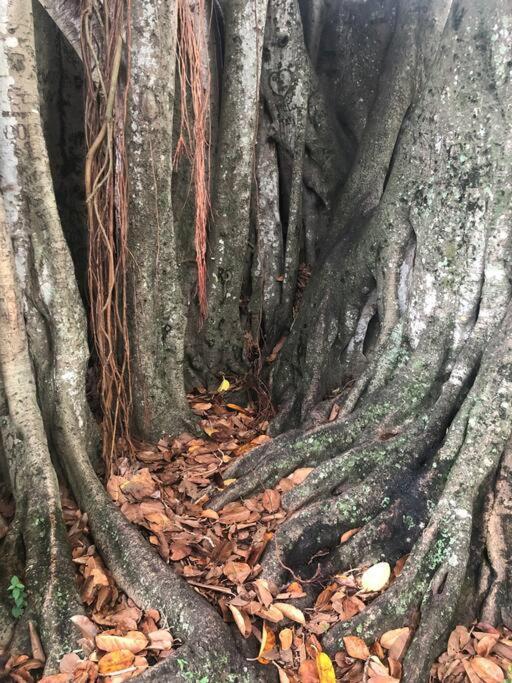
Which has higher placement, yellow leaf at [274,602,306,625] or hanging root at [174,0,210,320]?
hanging root at [174,0,210,320]

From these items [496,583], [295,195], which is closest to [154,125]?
[295,195]

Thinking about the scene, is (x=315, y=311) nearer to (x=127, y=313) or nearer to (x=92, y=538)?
(x=127, y=313)

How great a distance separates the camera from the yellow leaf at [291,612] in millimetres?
2209

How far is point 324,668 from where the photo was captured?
2.06 metres

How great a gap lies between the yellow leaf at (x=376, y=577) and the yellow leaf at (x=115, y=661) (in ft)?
3.15

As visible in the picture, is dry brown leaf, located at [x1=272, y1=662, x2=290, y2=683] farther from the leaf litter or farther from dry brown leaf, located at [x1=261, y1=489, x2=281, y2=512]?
dry brown leaf, located at [x1=261, y1=489, x2=281, y2=512]

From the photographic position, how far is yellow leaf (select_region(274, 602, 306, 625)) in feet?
7.25

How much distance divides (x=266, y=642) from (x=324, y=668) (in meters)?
0.23

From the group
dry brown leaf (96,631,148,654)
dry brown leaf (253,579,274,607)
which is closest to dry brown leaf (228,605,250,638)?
dry brown leaf (253,579,274,607)

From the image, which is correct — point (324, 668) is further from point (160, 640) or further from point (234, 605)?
point (160, 640)

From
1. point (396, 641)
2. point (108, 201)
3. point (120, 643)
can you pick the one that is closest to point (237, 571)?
point (120, 643)

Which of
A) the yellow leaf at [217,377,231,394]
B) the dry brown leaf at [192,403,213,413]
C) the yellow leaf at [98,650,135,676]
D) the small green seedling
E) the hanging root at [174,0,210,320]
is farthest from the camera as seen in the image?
the yellow leaf at [217,377,231,394]

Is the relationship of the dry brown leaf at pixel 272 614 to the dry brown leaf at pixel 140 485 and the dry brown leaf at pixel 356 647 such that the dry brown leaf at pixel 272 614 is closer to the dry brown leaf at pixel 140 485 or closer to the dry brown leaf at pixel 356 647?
the dry brown leaf at pixel 356 647

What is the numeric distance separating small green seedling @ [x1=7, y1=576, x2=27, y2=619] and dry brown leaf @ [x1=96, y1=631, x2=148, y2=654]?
0.37 metres
